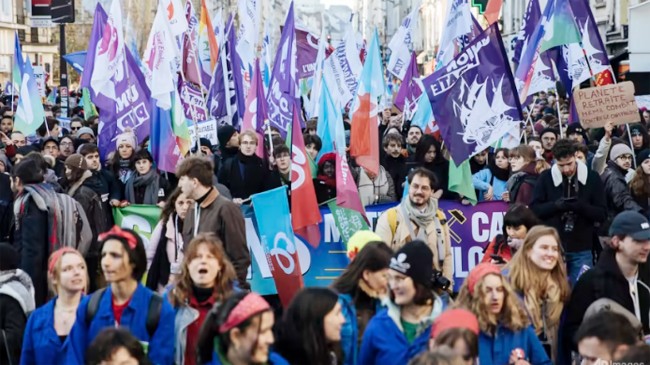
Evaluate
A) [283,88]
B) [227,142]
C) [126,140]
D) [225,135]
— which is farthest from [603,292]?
[283,88]

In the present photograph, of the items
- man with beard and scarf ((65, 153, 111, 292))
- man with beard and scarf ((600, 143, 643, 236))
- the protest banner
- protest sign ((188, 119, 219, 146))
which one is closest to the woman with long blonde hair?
man with beard and scarf ((600, 143, 643, 236))

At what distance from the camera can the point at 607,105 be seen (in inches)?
A: 580

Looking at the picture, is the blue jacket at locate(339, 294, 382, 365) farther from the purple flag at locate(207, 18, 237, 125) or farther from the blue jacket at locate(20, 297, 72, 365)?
the purple flag at locate(207, 18, 237, 125)

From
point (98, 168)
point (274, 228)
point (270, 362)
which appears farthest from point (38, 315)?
point (98, 168)

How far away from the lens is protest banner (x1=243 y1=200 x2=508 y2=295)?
12023mm

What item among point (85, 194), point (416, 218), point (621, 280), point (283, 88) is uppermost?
point (283, 88)

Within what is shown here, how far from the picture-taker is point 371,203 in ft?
44.5

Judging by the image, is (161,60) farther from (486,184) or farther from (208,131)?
(486,184)

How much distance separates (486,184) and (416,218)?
4.68 m

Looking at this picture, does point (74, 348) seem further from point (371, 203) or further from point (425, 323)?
point (371, 203)

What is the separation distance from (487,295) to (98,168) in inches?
293

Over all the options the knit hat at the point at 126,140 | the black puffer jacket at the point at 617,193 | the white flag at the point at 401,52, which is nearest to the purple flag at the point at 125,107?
the knit hat at the point at 126,140

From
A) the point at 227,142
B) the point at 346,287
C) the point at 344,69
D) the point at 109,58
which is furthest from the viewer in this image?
the point at 344,69

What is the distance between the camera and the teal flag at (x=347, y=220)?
1223 cm
